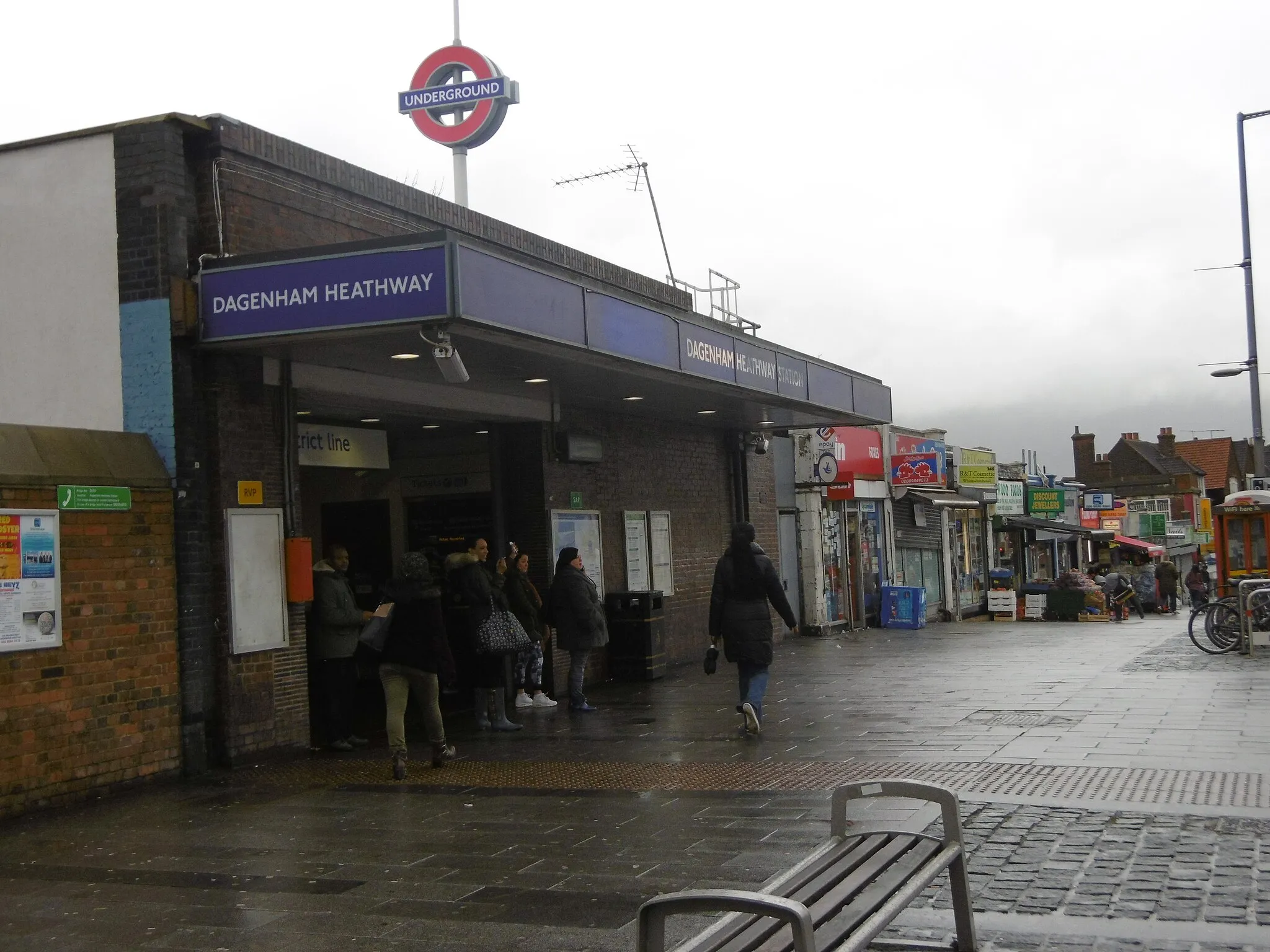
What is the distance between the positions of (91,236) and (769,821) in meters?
7.08

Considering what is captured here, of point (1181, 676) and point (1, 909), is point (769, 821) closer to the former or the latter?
point (1, 909)

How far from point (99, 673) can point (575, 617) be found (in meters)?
5.26

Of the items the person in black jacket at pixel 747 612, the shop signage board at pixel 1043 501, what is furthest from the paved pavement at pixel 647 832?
the shop signage board at pixel 1043 501

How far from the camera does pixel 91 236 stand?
34.7 feet

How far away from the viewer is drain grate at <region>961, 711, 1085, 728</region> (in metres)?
11.2

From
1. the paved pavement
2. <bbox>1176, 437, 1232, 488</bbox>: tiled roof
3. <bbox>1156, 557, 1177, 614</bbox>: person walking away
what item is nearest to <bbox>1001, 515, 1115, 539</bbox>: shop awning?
<bbox>1156, 557, 1177, 614</bbox>: person walking away

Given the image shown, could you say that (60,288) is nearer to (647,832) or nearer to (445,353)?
(445,353)

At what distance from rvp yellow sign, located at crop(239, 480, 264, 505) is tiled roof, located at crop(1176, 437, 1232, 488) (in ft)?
312

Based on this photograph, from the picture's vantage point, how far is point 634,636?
16.2 metres

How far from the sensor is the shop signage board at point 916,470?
28.1m

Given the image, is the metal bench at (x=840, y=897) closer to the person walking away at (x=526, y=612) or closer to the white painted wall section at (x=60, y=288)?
the white painted wall section at (x=60, y=288)

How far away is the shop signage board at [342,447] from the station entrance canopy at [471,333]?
3.56 feet

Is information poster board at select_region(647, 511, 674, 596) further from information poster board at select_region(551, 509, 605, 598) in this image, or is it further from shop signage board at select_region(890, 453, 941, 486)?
shop signage board at select_region(890, 453, 941, 486)

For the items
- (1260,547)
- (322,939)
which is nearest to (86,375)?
(322,939)
